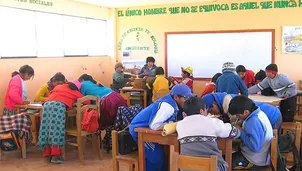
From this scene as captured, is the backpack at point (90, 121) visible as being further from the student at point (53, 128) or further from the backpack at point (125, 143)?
the backpack at point (125, 143)

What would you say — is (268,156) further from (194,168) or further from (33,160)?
(33,160)

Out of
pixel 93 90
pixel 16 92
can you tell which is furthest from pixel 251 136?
pixel 16 92

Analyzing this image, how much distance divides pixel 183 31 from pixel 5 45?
13.3 ft

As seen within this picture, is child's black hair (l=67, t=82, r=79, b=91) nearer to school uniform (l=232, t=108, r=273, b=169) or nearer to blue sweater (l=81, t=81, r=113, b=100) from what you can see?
blue sweater (l=81, t=81, r=113, b=100)

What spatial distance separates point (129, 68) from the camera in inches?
355

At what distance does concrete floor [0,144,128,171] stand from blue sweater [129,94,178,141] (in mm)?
1461

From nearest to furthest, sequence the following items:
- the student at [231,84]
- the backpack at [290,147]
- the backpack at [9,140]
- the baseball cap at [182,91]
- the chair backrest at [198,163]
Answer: the chair backrest at [198,163] < the backpack at [290,147] < the baseball cap at [182,91] < the backpack at [9,140] < the student at [231,84]

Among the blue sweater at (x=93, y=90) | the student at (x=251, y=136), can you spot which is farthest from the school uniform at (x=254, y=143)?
the blue sweater at (x=93, y=90)

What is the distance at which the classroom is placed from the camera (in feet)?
15.1

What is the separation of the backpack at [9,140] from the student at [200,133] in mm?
2819

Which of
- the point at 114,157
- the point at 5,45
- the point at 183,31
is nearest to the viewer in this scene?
the point at 114,157

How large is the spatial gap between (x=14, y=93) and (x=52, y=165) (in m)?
1.29

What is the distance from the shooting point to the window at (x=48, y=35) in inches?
251

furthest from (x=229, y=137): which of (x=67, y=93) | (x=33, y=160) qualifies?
(x=33, y=160)
